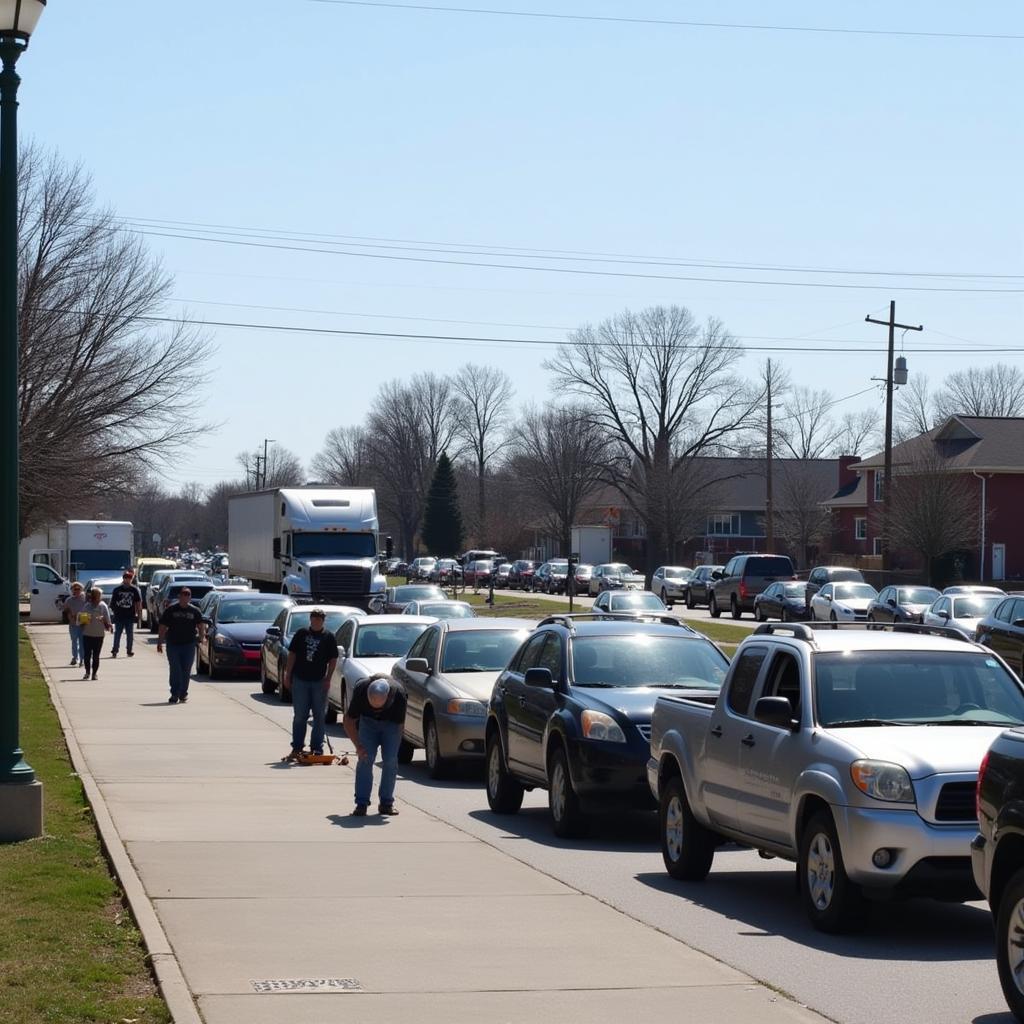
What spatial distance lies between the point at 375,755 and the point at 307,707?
426 cm

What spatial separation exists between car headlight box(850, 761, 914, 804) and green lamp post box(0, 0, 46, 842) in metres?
5.61

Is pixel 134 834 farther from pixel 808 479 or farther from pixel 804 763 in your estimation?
pixel 808 479

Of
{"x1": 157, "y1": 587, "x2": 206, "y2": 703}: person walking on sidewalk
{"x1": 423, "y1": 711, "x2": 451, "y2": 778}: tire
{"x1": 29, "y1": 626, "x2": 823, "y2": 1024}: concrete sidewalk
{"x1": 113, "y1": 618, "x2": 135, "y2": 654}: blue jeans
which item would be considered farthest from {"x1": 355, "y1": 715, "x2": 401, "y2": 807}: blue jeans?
{"x1": 113, "y1": 618, "x2": 135, "y2": 654}: blue jeans

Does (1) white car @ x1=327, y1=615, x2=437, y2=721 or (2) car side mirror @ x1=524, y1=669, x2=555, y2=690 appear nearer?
(2) car side mirror @ x1=524, y1=669, x2=555, y2=690

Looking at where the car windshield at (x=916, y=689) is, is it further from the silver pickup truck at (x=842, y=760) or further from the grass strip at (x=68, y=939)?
the grass strip at (x=68, y=939)

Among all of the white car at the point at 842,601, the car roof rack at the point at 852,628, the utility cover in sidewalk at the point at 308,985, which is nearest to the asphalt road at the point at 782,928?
the car roof rack at the point at 852,628

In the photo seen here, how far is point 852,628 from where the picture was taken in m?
10.9

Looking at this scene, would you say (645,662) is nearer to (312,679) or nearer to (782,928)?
(782,928)

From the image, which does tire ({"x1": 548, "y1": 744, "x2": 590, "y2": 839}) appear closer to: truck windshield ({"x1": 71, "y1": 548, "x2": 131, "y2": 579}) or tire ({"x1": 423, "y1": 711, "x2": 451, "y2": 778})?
tire ({"x1": 423, "y1": 711, "x2": 451, "y2": 778})

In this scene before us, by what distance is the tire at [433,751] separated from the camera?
56.3 ft

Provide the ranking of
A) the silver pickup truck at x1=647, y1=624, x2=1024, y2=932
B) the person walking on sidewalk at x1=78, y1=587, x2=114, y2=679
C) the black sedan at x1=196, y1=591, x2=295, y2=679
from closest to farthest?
the silver pickup truck at x1=647, y1=624, x2=1024, y2=932 < the person walking on sidewalk at x1=78, y1=587, x2=114, y2=679 < the black sedan at x1=196, y1=591, x2=295, y2=679

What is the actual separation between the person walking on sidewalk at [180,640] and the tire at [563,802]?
514 inches

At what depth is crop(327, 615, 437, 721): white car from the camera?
21844 millimetres

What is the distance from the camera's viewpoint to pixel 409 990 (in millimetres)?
7633
